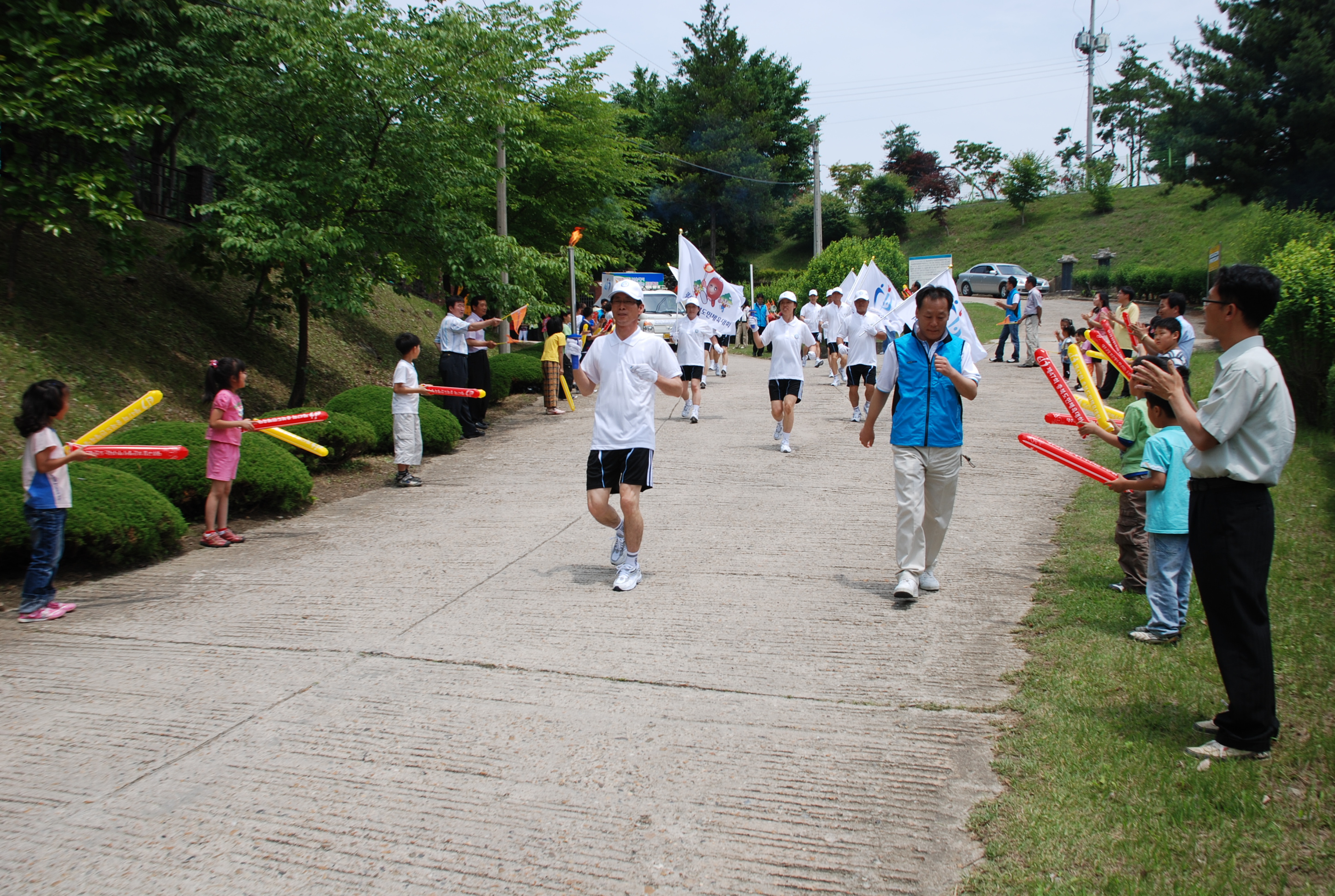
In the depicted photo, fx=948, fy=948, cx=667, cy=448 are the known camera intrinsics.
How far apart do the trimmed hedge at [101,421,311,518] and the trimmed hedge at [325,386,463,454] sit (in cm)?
228

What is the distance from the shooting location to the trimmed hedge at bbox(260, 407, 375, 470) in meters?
10.6

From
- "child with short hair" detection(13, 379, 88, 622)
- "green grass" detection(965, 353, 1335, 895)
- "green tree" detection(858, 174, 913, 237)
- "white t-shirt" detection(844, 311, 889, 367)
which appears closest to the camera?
"green grass" detection(965, 353, 1335, 895)

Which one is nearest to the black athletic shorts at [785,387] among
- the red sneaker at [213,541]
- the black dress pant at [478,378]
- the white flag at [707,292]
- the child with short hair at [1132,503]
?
the white flag at [707,292]

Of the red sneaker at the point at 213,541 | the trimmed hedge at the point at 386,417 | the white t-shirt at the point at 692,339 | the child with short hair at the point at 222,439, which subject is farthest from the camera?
the white t-shirt at the point at 692,339

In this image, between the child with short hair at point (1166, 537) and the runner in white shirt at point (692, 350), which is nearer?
the child with short hair at point (1166, 537)

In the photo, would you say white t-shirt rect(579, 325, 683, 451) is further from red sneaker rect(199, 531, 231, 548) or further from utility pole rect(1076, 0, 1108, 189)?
utility pole rect(1076, 0, 1108, 189)

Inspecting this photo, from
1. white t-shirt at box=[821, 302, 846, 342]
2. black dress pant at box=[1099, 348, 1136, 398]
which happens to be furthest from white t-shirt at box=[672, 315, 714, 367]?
black dress pant at box=[1099, 348, 1136, 398]

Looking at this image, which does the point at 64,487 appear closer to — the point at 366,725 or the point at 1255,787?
the point at 366,725

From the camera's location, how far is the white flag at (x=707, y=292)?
600 inches

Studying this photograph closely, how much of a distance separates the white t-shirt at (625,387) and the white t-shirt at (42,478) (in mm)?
3383

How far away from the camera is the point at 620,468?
21.2ft

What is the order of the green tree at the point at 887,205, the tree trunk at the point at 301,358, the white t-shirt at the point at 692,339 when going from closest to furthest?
the tree trunk at the point at 301,358, the white t-shirt at the point at 692,339, the green tree at the point at 887,205

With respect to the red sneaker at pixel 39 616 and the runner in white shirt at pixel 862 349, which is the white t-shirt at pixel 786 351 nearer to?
the runner in white shirt at pixel 862 349

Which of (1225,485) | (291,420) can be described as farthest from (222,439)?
(1225,485)
